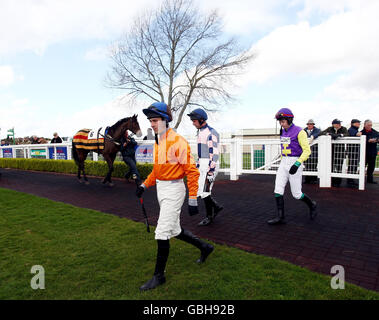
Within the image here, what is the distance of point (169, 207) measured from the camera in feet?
9.83

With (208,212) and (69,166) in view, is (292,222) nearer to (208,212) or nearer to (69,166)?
(208,212)

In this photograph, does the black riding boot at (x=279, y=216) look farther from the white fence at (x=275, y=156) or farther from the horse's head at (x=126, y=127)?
the horse's head at (x=126, y=127)

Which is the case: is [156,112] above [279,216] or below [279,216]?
above

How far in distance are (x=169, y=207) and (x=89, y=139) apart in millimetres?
7988

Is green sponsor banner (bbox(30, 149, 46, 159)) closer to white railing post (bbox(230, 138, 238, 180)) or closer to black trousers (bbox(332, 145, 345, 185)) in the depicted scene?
white railing post (bbox(230, 138, 238, 180))

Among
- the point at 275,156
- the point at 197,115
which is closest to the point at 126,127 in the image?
the point at 197,115

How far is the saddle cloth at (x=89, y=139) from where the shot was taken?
9.80m

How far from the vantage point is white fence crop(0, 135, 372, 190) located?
8.34 metres

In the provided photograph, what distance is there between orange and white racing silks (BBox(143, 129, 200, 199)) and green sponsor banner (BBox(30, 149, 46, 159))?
14972 mm

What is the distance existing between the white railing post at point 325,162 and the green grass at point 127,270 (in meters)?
5.94

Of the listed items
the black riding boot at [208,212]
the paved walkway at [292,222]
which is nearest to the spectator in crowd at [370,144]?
the paved walkway at [292,222]

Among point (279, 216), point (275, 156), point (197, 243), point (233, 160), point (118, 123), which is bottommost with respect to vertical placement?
point (279, 216)

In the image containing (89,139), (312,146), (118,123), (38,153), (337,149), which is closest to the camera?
(337,149)
